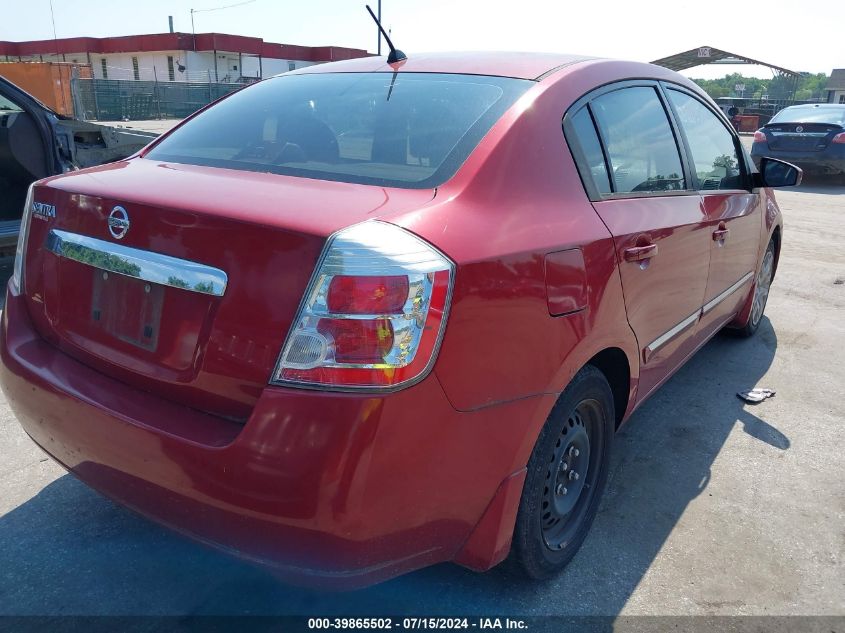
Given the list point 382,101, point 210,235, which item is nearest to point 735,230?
point 382,101

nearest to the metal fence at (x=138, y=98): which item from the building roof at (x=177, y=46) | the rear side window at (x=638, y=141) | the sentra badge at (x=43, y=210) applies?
the building roof at (x=177, y=46)

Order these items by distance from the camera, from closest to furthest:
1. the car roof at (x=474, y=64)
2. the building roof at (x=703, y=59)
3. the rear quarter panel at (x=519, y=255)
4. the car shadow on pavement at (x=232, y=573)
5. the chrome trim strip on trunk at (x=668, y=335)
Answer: the rear quarter panel at (x=519, y=255) → the car shadow on pavement at (x=232, y=573) → the car roof at (x=474, y=64) → the chrome trim strip on trunk at (x=668, y=335) → the building roof at (x=703, y=59)

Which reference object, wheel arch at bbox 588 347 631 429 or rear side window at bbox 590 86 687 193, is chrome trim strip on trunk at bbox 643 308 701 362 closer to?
wheel arch at bbox 588 347 631 429

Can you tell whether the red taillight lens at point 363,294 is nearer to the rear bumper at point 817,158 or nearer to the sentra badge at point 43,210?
the sentra badge at point 43,210

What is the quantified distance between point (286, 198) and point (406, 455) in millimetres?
764

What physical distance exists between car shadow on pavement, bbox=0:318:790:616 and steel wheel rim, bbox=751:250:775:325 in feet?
6.95

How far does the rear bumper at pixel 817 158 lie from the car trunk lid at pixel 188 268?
1279cm

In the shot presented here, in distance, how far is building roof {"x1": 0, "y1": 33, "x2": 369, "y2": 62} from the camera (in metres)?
45.6

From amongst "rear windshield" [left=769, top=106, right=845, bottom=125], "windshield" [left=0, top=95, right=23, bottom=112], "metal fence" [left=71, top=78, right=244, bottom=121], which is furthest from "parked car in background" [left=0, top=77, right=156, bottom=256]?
"metal fence" [left=71, top=78, right=244, bottom=121]

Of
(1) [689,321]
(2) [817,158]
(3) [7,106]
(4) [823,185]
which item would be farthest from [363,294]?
(4) [823,185]

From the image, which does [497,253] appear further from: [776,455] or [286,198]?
[776,455]

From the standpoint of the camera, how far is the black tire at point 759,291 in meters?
4.70

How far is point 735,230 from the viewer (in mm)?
3641

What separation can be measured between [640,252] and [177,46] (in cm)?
4967
